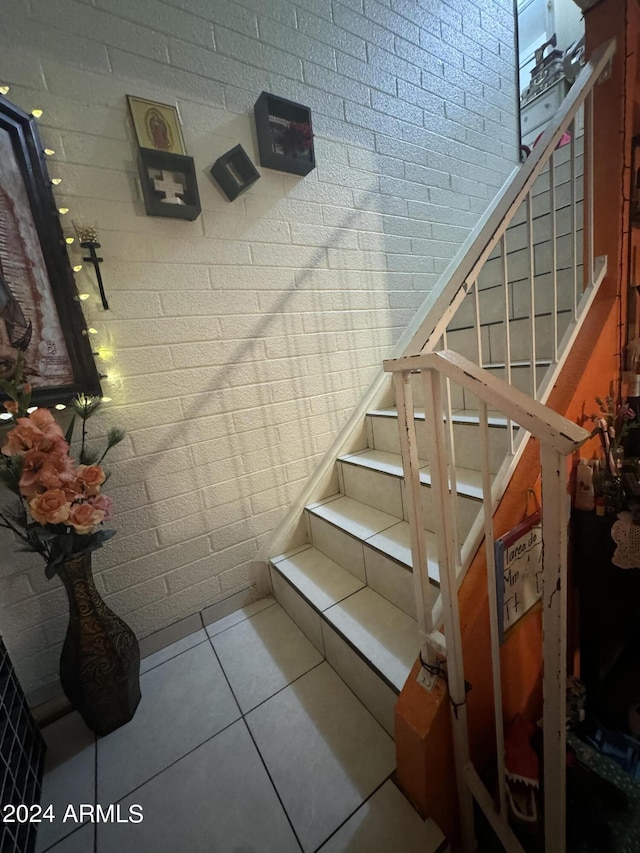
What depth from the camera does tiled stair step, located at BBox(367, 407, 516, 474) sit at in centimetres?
127

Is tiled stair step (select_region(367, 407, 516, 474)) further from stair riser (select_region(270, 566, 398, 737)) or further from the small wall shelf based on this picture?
the small wall shelf

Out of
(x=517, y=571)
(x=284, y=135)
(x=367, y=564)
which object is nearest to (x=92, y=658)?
(x=367, y=564)

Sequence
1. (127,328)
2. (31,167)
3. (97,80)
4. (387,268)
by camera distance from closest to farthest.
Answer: (31,167) < (97,80) < (127,328) < (387,268)

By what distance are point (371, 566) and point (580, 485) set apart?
83 centimetres

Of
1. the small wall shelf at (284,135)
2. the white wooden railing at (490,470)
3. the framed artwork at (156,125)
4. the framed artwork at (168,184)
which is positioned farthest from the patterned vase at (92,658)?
the small wall shelf at (284,135)

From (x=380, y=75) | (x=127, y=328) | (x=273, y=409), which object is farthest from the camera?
(x=380, y=75)

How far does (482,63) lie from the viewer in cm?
233

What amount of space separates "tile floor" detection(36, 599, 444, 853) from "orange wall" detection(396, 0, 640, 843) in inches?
6.1

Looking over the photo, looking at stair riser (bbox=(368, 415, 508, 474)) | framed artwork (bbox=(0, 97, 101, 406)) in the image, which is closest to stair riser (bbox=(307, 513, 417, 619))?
stair riser (bbox=(368, 415, 508, 474))

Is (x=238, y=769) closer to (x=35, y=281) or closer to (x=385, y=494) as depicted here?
(x=385, y=494)

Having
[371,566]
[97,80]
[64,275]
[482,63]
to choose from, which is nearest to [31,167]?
[64,275]

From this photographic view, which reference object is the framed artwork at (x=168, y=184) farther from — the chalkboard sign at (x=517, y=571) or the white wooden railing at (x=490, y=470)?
the chalkboard sign at (x=517, y=571)

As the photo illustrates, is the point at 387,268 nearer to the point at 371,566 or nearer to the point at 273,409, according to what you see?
the point at 273,409

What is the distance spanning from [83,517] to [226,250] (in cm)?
121
